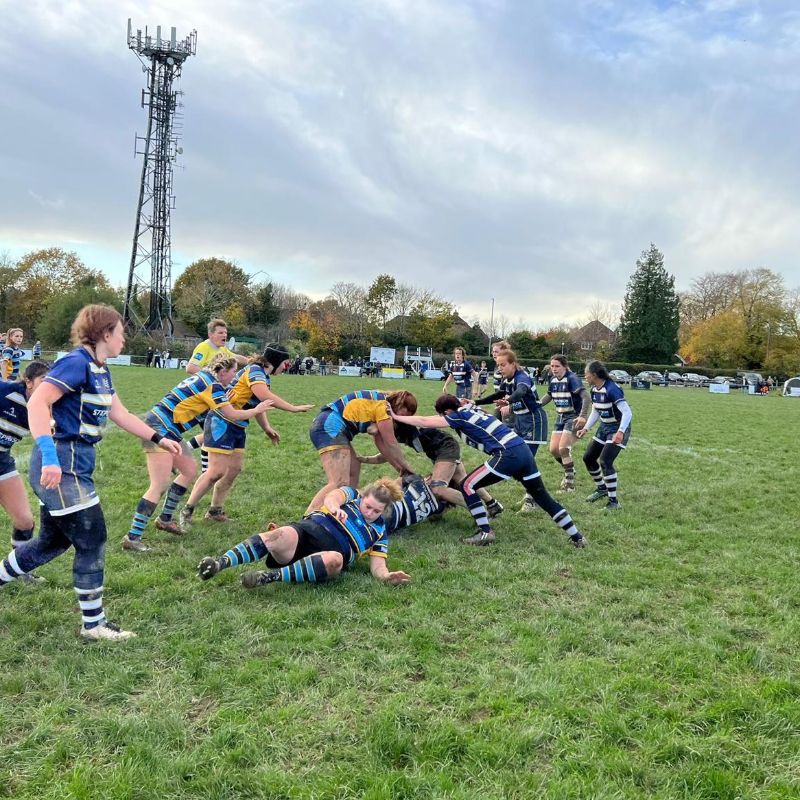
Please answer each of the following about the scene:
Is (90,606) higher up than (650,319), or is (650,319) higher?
(650,319)

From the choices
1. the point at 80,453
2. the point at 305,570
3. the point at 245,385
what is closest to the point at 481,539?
the point at 305,570

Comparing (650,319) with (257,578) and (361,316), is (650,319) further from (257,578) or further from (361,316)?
(257,578)

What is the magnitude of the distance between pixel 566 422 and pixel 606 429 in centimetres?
89

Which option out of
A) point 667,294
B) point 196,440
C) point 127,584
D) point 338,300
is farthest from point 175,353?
point 667,294

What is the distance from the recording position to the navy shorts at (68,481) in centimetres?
374

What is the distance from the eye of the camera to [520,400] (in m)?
8.54

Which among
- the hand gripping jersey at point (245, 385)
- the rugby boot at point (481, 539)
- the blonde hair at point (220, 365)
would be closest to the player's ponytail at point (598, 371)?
the rugby boot at point (481, 539)

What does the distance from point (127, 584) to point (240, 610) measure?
1059mm

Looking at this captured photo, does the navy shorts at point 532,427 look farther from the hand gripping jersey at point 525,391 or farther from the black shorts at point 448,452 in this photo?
the black shorts at point 448,452

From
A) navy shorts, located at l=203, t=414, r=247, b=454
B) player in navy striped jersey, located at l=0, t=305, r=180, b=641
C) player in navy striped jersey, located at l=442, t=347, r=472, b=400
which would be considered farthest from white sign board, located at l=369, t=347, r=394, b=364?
player in navy striped jersey, located at l=0, t=305, r=180, b=641

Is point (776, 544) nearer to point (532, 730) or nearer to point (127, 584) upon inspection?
point (532, 730)

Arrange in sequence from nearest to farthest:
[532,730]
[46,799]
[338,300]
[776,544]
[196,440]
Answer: [46,799]
[532,730]
[776,544]
[196,440]
[338,300]

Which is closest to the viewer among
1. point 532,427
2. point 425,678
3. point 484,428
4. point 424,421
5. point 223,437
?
point 425,678

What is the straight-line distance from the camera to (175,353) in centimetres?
5006
